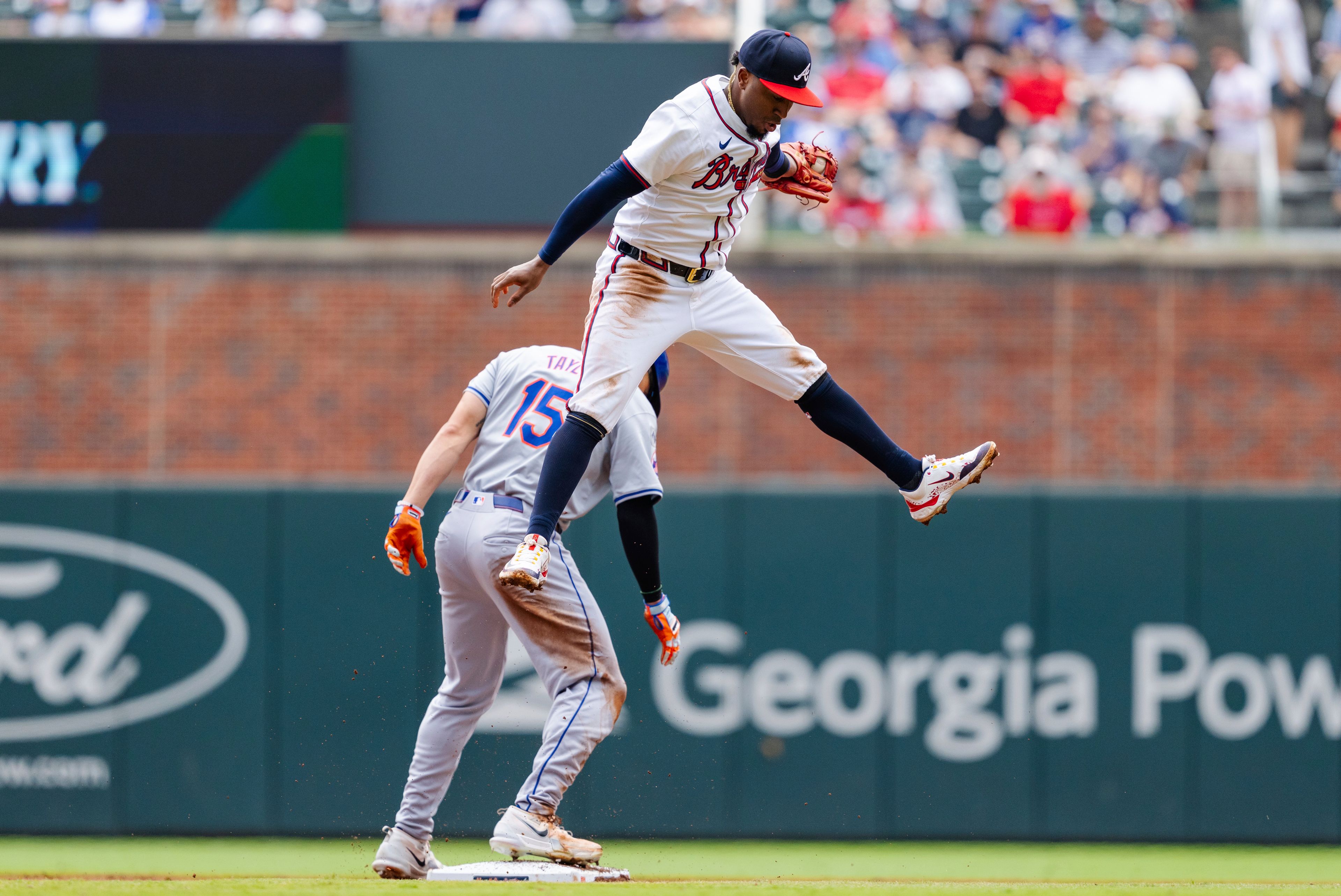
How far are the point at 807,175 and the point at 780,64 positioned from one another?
0.66 metres

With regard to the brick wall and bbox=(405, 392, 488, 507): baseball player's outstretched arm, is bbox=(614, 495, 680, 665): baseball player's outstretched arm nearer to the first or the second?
bbox=(405, 392, 488, 507): baseball player's outstretched arm

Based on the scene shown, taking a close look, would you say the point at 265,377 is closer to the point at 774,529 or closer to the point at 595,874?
the point at 774,529

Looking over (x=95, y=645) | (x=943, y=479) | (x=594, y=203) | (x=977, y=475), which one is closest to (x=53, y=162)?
(x=95, y=645)

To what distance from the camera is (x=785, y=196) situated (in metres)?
13.0

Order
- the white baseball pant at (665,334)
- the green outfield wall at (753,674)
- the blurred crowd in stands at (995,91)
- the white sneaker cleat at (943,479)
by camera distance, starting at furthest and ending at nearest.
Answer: the blurred crowd in stands at (995,91)
the green outfield wall at (753,674)
the white sneaker cleat at (943,479)
the white baseball pant at (665,334)

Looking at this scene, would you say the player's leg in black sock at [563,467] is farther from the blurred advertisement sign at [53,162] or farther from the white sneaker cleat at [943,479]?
the blurred advertisement sign at [53,162]

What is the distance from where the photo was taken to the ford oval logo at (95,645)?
855 cm

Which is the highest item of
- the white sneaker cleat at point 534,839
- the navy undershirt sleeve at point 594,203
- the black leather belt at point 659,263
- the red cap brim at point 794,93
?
the red cap brim at point 794,93

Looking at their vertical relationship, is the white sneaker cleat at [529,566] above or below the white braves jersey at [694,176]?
below

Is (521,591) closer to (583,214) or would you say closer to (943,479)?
(583,214)

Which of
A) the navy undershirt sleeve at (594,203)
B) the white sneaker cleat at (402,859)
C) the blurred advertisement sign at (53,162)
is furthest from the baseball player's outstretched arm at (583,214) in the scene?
the blurred advertisement sign at (53,162)

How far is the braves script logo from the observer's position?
5.27 metres

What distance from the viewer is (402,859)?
5793 millimetres

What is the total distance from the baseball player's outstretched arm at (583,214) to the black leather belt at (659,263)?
253mm
